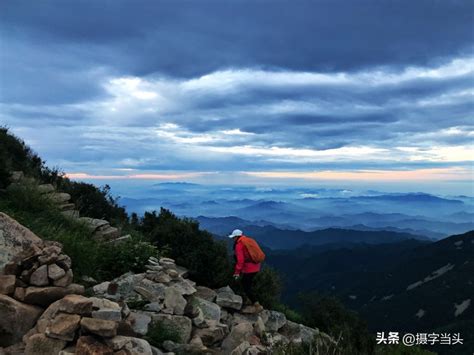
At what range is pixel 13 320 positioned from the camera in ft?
26.9

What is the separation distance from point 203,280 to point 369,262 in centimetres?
18861

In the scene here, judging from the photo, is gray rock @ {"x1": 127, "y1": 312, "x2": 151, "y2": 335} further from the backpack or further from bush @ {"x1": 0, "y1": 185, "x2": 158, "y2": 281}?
the backpack

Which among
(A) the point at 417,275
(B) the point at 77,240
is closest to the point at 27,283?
(B) the point at 77,240

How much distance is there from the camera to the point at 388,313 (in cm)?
12169

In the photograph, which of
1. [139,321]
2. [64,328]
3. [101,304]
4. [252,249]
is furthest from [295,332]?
[64,328]

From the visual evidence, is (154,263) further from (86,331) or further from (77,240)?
(86,331)

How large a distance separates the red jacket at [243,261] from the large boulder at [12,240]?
5.37 m

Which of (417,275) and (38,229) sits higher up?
(38,229)

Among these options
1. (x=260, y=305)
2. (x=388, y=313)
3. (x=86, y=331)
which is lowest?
(x=388, y=313)

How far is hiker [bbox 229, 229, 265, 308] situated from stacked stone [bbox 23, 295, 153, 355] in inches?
219

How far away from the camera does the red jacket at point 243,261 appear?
13344 mm

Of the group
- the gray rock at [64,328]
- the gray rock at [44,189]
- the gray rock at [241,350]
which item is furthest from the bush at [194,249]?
the gray rock at [64,328]

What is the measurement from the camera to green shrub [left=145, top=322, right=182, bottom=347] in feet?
30.1

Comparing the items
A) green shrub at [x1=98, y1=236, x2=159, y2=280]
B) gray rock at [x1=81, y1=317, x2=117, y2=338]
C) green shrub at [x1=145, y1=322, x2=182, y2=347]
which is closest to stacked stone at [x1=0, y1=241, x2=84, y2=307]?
gray rock at [x1=81, y1=317, x2=117, y2=338]
